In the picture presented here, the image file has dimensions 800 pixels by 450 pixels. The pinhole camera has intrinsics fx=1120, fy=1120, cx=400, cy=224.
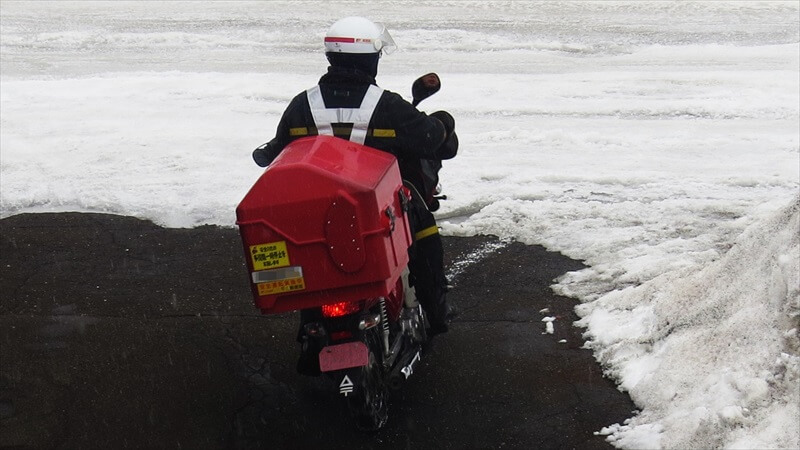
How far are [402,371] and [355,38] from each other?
169cm

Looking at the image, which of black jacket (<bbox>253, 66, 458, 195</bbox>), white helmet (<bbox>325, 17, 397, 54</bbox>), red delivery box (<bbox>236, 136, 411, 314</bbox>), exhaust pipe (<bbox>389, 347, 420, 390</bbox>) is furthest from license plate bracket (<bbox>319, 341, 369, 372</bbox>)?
white helmet (<bbox>325, 17, 397, 54</bbox>)

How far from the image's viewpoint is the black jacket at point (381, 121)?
18.1ft

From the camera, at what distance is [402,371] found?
5676 millimetres

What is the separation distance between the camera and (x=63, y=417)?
589 centimetres

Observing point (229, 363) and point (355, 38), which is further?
point (229, 363)

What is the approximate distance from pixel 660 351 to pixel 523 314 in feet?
4.22

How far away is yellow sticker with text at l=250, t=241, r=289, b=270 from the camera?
4.87 m

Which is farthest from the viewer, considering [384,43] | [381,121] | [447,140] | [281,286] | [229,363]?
[229,363]

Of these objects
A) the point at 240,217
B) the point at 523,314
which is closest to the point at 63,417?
the point at 240,217

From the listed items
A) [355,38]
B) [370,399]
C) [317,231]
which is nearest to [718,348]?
[370,399]

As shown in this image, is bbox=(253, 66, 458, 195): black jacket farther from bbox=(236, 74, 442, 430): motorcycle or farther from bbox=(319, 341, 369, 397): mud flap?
bbox=(319, 341, 369, 397): mud flap


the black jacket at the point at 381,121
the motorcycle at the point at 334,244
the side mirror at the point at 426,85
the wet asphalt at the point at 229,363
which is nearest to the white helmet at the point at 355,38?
the black jacket at the point at 381,121

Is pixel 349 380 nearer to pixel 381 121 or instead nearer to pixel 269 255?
pixel 269 255

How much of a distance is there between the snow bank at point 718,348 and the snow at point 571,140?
0.04 ft
